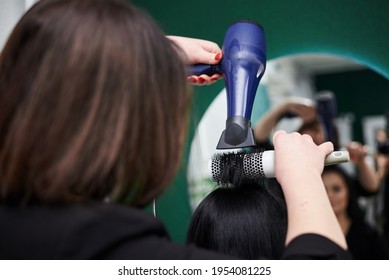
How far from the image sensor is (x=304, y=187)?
55cm

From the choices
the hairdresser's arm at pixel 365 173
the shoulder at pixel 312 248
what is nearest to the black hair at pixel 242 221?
the shoulder at pixel 312 248

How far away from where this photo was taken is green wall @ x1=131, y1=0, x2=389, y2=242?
0.96 m

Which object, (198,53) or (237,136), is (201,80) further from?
(237,136)

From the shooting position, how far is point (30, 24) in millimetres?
504

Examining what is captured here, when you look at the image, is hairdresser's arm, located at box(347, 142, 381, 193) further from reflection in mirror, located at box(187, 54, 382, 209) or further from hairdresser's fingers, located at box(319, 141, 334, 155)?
hairdresser's fingers, located at box(319, 141, 334, 155)

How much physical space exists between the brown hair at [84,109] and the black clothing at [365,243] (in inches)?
50.3

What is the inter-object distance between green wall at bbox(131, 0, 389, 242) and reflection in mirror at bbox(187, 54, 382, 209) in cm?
6

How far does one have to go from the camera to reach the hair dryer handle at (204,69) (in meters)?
0.79

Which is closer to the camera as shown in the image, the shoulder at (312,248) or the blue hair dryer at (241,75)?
the shoulder at (312,248)

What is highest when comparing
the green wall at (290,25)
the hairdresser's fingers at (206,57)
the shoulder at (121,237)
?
the green wall at (290,25)

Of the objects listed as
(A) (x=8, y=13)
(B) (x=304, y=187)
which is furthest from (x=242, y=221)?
(A) (x=8, y=13)

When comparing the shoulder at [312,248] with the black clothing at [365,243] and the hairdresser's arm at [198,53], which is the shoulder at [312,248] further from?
the black clothing at [365,243]

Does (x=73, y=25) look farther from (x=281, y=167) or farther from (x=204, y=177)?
(x=204, y=177)
